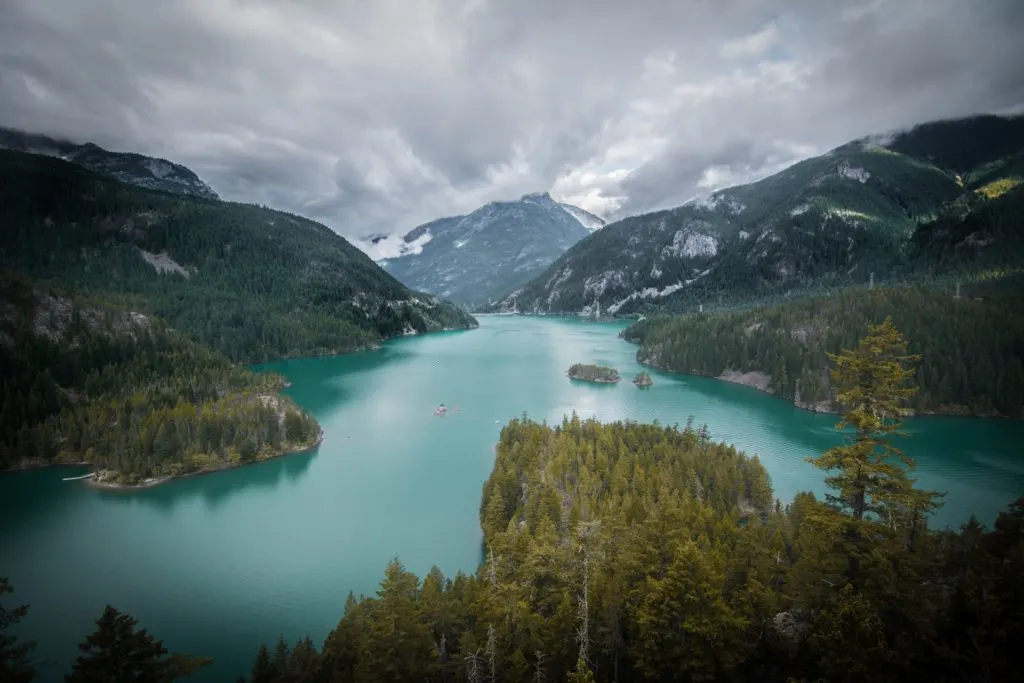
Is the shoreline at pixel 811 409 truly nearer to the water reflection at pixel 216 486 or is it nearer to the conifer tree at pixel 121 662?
the conifer tree at pixel 121 662

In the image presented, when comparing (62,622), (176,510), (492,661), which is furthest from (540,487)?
(176,510)

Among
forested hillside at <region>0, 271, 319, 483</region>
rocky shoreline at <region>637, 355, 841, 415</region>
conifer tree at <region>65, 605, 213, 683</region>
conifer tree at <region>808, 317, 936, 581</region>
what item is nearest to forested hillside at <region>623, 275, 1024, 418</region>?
rocky shoreline at <region>637, 355, 841, 415</region>

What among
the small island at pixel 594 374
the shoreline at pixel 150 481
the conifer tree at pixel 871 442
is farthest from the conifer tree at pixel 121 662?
the small island at pixel 594 374

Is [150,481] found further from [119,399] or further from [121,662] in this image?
[121,662]

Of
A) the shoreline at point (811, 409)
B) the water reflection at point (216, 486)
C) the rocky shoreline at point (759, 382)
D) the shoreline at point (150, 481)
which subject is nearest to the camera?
the water reflection at point (216, 486)

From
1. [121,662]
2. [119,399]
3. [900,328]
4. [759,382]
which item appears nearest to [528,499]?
[121,662]

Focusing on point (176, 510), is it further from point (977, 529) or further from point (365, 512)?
point (977, 529)
